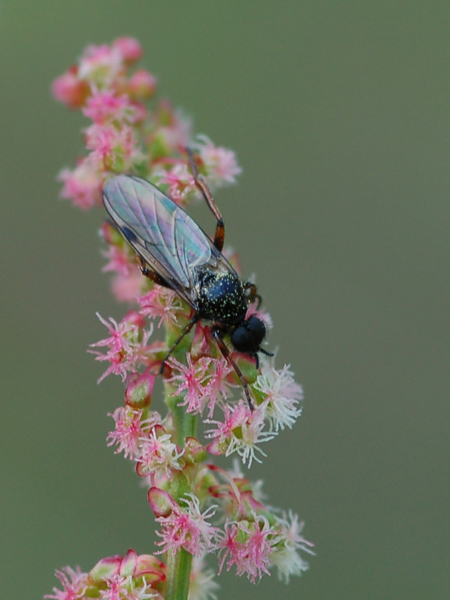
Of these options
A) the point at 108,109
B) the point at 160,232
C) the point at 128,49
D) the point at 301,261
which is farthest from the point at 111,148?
the point at 301,261

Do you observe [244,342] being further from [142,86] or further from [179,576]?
[142,86]

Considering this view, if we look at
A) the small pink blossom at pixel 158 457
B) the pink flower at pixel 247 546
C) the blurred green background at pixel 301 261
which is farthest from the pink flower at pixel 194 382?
the blurred green background at pixel 301 261

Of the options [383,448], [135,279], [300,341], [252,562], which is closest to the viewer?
[252,562]

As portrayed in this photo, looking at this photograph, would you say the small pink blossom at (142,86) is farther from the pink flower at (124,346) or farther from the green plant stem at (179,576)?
the green plant stem at (179,576)

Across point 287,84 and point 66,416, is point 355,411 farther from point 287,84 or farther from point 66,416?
point 287,84

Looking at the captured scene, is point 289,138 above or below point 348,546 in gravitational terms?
above

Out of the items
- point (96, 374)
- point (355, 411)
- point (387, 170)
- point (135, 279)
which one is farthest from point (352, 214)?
point (135, 279)
